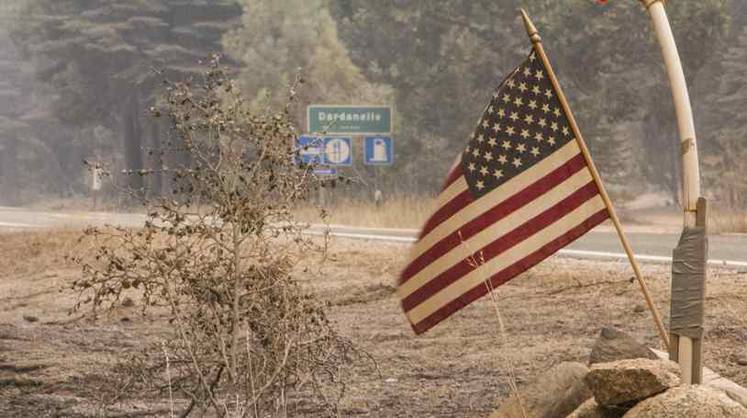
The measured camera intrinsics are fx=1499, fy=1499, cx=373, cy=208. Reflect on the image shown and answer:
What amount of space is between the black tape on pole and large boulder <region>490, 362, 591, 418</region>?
674 millimetres

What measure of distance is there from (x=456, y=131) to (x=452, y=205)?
113ft

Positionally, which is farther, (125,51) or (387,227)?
(125,51)

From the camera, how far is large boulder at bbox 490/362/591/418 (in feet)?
23.0

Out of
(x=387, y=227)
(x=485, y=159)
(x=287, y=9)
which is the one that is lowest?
(x=387, y=227)

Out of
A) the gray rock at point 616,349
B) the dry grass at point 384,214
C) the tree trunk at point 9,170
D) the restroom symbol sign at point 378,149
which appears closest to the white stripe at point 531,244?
the gray rock at point 616,349

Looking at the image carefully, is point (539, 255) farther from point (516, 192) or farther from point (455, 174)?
point (455, 174)

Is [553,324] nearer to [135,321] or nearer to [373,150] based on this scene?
[135,321]

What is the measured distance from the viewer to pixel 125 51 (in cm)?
5141

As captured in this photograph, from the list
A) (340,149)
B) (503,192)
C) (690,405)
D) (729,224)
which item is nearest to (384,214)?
(340,149)

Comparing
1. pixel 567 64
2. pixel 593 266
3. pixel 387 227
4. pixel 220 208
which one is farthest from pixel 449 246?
pixel 567 64

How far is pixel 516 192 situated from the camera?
6.86m

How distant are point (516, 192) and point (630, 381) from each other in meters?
1.23

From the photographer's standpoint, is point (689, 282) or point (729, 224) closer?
point (689, 282)

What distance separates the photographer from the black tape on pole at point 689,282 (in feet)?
Answer: 20.9
